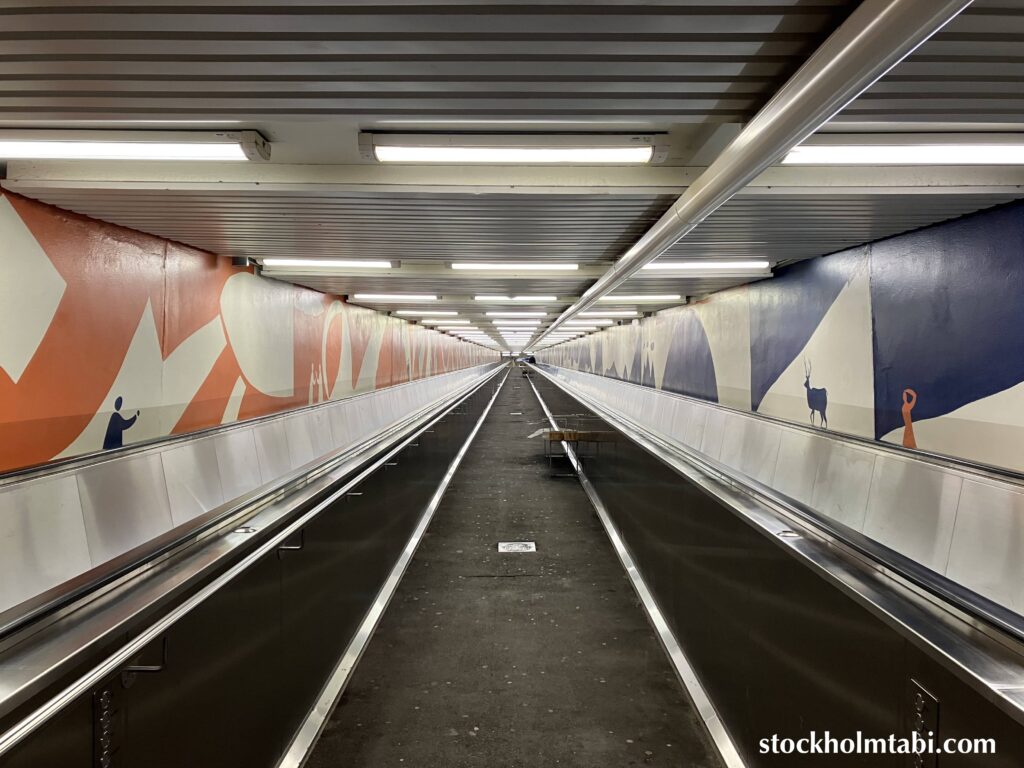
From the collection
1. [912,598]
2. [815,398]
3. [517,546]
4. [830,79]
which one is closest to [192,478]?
[517,546]

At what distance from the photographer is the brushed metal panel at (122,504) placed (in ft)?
9.72

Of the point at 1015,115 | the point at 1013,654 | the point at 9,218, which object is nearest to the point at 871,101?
the point at 1015,115

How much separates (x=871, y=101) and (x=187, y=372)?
6.51 meters

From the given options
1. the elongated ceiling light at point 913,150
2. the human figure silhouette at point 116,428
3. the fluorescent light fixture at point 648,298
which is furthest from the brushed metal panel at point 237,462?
the fluorescent light fixture at point 648,298

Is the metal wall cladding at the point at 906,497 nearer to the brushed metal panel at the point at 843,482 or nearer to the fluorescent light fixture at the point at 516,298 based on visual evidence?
the brushed metal panel at the point at 843,482

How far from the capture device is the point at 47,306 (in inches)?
170

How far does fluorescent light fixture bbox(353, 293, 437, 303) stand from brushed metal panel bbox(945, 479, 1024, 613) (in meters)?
9.22

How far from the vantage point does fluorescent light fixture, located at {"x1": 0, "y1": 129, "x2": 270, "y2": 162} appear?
3381 millimetres

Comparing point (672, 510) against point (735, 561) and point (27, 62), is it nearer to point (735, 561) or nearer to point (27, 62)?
point (735, 561)

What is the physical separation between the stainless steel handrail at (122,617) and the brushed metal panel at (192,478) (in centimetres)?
113

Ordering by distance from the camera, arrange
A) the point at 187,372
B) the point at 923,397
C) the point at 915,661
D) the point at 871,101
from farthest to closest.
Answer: the point at 187,372 → the point at 923,397 → the point at 871,101 → the point at 915,661

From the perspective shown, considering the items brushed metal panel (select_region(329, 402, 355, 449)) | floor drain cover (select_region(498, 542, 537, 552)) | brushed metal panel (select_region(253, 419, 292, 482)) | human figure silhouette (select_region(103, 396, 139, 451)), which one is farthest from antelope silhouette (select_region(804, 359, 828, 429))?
human figure silhouette (select_region(103, 396, 139, 451))

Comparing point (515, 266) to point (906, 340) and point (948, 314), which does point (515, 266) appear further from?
point (948, 314)

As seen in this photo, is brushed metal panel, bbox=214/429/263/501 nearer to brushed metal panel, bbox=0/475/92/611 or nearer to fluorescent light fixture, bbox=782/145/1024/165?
brushed metal panel, bbox=0/475/92/611
